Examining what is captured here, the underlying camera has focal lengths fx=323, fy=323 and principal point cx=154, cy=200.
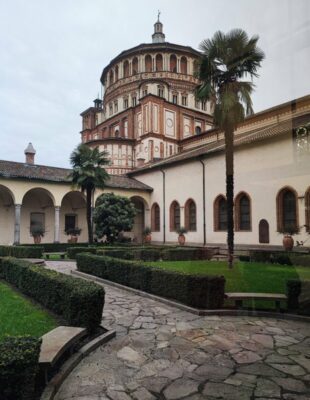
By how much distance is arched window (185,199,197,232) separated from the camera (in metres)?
24.2

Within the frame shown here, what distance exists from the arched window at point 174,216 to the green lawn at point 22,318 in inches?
746

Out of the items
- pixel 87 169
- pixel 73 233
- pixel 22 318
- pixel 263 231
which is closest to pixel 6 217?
pixel 73 233

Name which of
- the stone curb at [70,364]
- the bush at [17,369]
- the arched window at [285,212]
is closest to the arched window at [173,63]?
the arched window at [285,212]

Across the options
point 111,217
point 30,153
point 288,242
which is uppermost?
point 30,153

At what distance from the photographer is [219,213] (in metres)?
22.1

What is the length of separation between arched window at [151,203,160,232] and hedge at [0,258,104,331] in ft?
65.2

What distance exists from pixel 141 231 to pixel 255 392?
27.0m

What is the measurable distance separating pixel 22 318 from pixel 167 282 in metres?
3.41

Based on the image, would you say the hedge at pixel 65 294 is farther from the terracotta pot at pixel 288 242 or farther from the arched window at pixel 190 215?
the arched window at pixel 190 215

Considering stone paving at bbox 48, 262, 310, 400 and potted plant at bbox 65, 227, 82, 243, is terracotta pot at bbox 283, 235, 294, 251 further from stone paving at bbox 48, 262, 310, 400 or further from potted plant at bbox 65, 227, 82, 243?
potted plant at bbox 65, 227, 82, 243

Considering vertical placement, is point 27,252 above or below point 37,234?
below

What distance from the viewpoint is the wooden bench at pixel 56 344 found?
3519 mm

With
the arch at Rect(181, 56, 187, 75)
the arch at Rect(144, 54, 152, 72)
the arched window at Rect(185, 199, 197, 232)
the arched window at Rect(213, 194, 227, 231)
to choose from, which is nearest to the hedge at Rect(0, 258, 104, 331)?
the arched window at Rect(213, 194, 227, 231)

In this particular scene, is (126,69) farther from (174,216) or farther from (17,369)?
(17,369)
